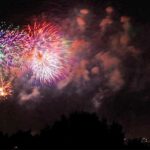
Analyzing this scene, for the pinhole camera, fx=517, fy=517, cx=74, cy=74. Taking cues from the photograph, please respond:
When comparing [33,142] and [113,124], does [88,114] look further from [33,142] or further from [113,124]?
[33,142]

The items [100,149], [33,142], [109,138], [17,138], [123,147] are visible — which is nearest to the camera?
[100,149]

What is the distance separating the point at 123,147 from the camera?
9688cm

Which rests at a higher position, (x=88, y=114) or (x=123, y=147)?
(x=88, y=114)

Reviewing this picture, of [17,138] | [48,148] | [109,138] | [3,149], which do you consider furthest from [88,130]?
[17,138]

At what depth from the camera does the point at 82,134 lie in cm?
9831

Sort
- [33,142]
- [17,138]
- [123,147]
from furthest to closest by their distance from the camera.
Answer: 1. [17,138]
2. [33,142]
3. [123,147]

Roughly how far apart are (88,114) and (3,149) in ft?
63.6

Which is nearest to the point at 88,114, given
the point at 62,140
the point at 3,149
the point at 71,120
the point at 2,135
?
the point at 71,120

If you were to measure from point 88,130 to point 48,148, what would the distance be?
1122cm

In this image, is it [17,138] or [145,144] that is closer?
[145,144]

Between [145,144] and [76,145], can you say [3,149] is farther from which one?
[145,144]

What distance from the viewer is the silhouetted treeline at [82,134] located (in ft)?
318

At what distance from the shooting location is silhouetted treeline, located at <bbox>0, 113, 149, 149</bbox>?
9678 centimetres

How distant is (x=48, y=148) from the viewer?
309 feet
